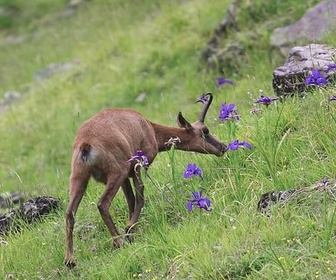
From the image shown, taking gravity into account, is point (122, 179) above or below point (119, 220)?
above

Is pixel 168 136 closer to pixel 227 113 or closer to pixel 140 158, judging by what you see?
pixel 227 113

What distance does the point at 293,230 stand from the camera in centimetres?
552

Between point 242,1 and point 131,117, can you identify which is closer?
point 131,117

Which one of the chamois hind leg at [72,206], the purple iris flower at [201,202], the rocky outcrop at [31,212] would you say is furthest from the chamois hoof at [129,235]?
the rocky outcrop at [31,212]

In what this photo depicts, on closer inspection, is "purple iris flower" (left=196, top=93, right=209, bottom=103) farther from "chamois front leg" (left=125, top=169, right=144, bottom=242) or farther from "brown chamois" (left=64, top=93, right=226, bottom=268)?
"chamois front leg" (left=125, top=169, right=144, bottom=242)

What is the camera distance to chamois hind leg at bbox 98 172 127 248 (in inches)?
253

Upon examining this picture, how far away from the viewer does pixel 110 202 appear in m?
6.45

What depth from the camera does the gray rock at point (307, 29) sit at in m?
10.4

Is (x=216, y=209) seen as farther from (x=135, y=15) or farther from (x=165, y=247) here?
(x=135, y=15)

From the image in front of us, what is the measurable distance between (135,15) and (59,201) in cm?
1029

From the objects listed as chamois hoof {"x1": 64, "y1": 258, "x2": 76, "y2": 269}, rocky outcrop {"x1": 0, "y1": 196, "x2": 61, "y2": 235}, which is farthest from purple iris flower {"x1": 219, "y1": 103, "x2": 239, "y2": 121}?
rocky outcrop {"x1": 0, "y1": 196, "x2": 61, "y2": 235}

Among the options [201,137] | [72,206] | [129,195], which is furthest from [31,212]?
[201,137]

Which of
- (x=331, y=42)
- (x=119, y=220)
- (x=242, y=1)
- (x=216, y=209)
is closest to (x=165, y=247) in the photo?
(x=216, y=209)

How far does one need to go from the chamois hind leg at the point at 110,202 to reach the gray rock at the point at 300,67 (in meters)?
2.22
